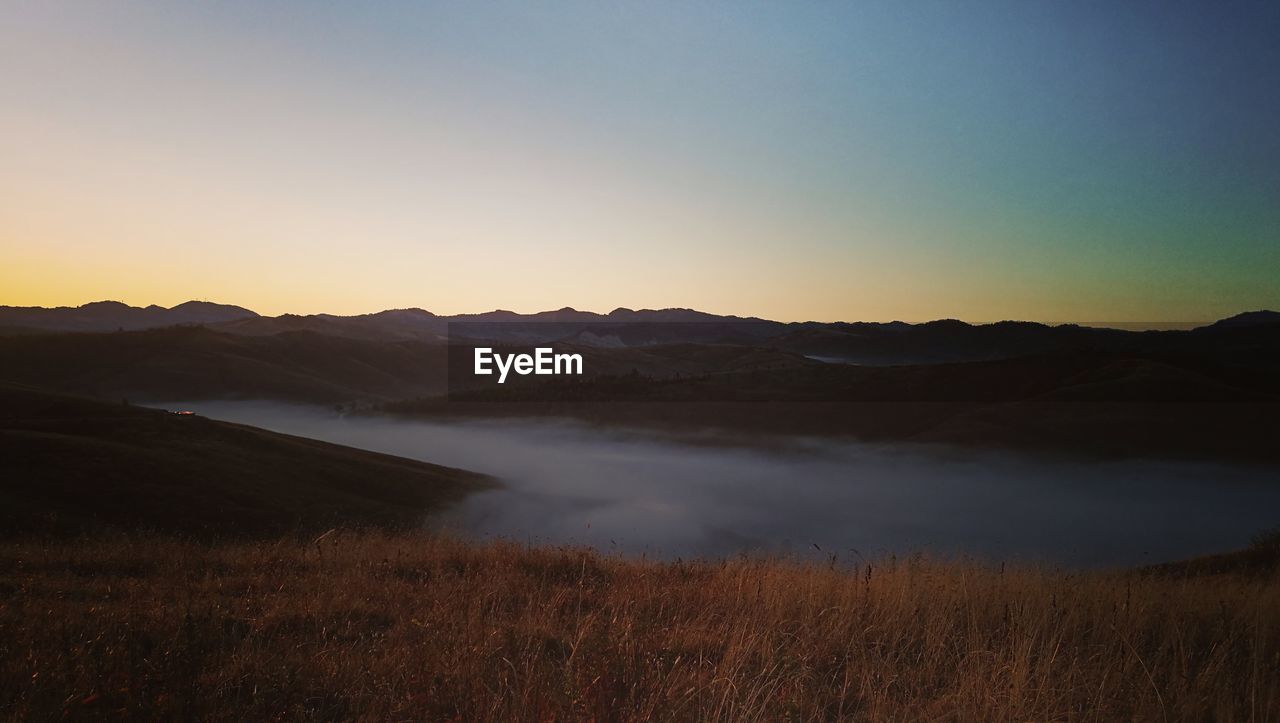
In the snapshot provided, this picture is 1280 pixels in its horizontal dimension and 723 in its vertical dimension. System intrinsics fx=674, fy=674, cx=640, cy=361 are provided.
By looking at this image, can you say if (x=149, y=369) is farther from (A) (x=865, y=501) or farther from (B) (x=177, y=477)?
(A) (x=865, y=501)

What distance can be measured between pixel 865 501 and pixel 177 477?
216ft

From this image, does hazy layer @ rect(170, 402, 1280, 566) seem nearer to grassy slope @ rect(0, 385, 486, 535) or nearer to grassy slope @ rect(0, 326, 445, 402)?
grassy slope @ rect(0, 385, 486, 535)

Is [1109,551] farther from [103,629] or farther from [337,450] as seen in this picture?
[103,629]

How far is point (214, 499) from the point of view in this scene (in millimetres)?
30578

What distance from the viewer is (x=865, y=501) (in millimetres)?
76250

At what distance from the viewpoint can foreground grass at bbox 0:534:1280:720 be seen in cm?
503

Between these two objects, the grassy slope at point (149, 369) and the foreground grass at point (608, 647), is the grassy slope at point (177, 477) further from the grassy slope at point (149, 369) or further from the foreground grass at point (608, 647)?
the grassy slope at point (149, 369)

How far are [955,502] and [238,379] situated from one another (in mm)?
172686

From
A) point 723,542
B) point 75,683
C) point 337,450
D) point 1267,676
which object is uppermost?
point 75,683

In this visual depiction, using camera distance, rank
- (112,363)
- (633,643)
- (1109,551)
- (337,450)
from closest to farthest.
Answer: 1. (633,643)
2. (337,450)
3. (1109,551)
4. (112,363)

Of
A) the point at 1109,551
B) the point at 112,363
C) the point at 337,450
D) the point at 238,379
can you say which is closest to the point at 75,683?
the point at 337,450

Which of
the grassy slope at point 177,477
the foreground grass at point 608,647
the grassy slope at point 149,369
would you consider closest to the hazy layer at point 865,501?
the grassy slope at point 177,477

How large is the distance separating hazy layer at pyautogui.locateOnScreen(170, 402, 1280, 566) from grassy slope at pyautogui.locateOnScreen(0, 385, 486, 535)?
5706 millimetres

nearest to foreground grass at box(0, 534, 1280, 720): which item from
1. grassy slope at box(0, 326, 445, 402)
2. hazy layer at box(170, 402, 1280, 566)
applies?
hazy layer at box(170, 402, 1280, 566)
